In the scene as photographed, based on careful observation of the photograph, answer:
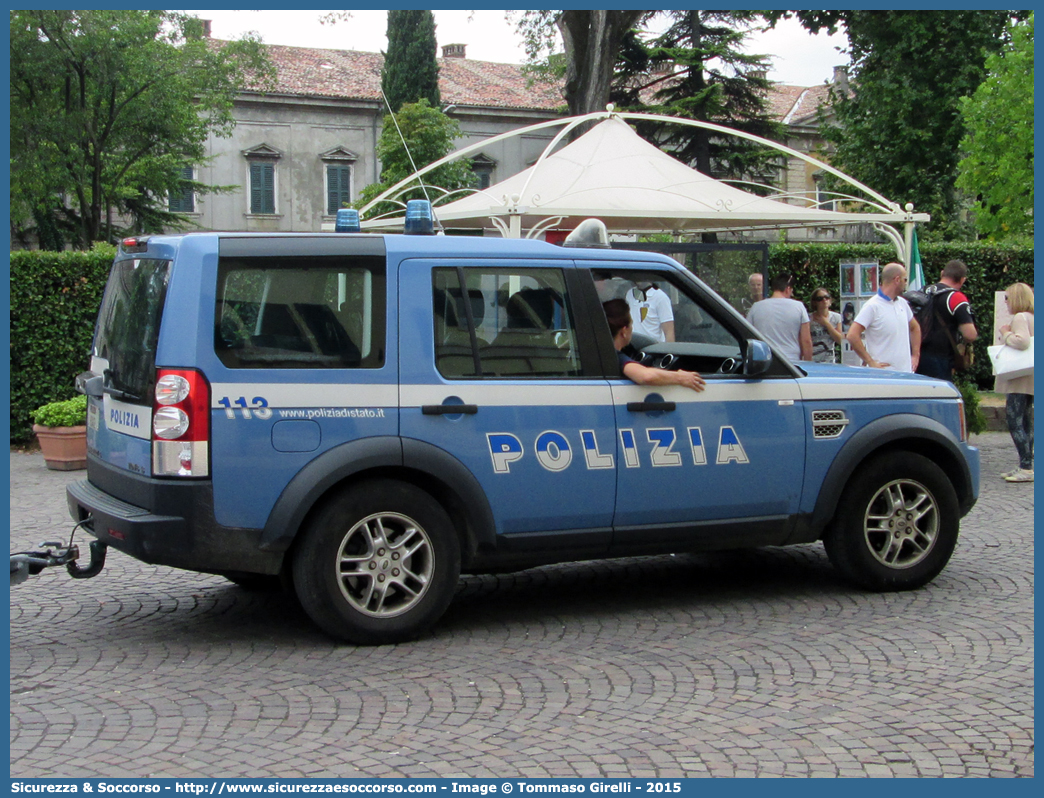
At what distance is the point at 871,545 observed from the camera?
6.42m

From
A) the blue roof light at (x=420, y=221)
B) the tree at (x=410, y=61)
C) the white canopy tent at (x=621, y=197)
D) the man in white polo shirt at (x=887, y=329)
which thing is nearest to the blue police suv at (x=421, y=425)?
the blue roof light at (x=420, y=221)

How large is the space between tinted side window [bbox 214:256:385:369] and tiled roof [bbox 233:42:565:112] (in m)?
42.8

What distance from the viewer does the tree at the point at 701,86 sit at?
39812 millimetres

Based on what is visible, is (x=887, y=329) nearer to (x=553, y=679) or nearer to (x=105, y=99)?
(x=553, y=679)

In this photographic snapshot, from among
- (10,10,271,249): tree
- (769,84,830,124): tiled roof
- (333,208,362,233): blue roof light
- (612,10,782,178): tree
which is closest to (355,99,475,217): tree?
(10,10,271,249): tree

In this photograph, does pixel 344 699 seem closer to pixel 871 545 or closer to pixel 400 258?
pixel 400 258

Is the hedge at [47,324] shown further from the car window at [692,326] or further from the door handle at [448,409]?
the door handle at [448,409]

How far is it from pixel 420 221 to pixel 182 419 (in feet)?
5.41

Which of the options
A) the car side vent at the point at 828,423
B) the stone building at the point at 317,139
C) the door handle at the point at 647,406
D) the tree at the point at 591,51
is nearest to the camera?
the door handle at the point at 647,406

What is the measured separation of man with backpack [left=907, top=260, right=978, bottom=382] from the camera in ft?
34.6

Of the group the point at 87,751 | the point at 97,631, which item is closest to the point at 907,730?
the point at 87,751

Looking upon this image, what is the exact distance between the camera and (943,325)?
10.6 metres

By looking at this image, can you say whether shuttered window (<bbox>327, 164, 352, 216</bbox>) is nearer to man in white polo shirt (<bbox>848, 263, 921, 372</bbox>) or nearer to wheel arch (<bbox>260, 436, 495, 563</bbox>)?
man in white polo shirt (<bbox>848, 263, 921, 372</bbox>)

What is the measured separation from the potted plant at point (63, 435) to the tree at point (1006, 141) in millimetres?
20197
